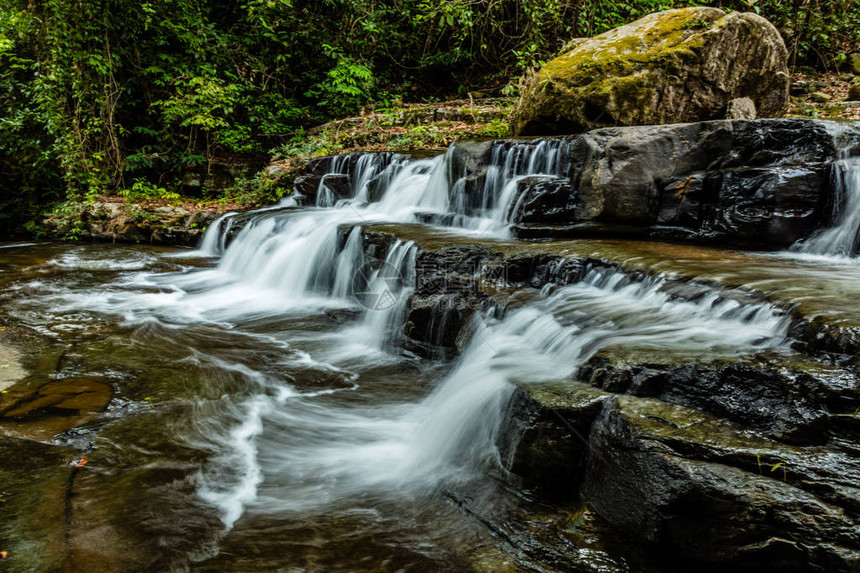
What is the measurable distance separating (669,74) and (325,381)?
22.7 ft

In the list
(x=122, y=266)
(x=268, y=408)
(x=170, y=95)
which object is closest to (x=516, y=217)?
(x=268, y=408)

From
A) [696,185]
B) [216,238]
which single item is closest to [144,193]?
[216,238]

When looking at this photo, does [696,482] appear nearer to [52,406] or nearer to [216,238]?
[52,406]

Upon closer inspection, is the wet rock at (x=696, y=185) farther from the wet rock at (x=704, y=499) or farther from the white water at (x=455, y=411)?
the wet rock at (x=704, y=499)

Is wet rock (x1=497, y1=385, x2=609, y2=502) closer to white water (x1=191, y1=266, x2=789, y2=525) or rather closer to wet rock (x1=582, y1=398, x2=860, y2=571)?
wet rock (x1=582, y1=398, x2=860, y2=571)

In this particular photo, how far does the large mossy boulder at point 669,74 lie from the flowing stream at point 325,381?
1.43m

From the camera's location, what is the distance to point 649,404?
2.57 metres

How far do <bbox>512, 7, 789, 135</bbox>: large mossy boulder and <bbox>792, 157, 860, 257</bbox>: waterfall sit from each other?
3140mm

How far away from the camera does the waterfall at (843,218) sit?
4957 millimetres

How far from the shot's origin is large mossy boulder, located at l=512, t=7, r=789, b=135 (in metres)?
7.66

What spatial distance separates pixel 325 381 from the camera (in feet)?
15.0

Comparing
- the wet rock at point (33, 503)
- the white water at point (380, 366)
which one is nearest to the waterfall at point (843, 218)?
the white water at point (380, 366)

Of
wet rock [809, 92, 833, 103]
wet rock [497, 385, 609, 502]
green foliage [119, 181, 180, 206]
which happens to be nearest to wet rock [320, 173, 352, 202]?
green foliage [119, 181, 180, 206]

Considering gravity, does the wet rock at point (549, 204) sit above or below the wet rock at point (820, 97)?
below
